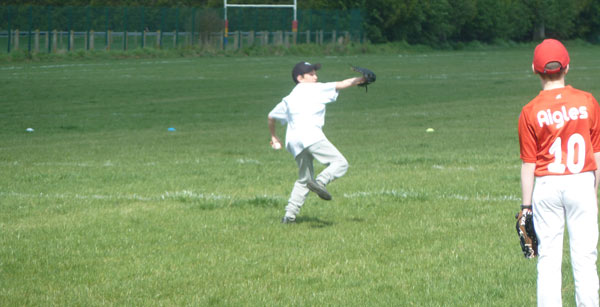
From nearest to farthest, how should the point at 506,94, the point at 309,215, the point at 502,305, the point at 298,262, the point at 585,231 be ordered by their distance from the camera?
the point at 585,231
the point at 502,305
the point at 298,262
the point at 309,215
the point at 506,94

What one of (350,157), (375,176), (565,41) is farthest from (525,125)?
(565,41)

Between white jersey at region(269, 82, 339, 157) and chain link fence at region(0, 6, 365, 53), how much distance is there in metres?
40.9

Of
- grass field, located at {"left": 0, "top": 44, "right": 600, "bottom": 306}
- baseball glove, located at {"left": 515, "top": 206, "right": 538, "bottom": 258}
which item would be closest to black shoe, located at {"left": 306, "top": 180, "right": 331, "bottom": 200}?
grass field, located at {"left": 0, "top": 44, "right": 600, "bottom": 306}

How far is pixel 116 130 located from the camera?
1959cm

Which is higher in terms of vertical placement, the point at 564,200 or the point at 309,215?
the point at 564,200

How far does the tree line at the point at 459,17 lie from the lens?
7569cm

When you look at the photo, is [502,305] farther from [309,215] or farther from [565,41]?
[565,41]

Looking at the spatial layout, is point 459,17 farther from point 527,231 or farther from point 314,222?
point 527,231

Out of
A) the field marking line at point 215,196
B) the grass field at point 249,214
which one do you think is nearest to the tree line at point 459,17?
the grass field at point 249,214

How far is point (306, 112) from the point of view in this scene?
28.3 ft

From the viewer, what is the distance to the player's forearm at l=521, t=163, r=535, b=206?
5.04 m

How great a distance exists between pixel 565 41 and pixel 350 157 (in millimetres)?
89556

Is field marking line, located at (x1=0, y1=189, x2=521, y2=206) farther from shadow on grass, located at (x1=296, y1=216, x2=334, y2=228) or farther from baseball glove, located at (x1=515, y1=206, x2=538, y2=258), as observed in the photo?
baseball glove, located at (x1=515, y1=206, x2=538, y2=258)

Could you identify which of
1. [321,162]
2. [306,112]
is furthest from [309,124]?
[321,162]
